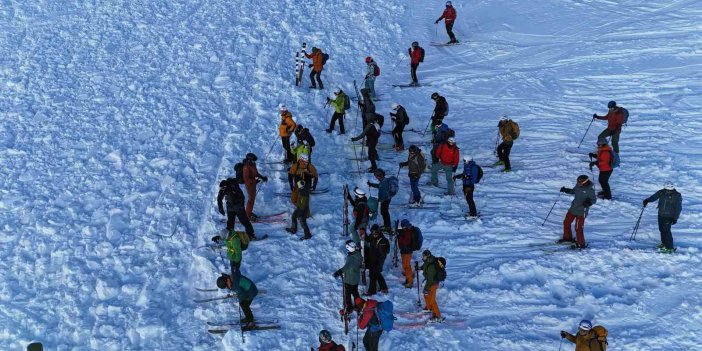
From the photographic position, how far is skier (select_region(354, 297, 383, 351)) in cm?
1090

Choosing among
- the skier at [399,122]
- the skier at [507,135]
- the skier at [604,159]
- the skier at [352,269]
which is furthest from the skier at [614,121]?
the skier at [352,269]

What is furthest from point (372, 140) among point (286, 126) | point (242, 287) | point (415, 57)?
point (242, 287)

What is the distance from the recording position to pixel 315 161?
1797 cm

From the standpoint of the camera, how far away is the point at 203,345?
12094 millimetres

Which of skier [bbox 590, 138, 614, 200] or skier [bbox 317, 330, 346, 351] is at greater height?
skier [bbox 590, 138, 614, 200]

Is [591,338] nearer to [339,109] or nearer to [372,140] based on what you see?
[372,140]

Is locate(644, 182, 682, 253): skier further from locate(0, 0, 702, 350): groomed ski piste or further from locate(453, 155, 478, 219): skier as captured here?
locate(453, 155, 478, 219): skier

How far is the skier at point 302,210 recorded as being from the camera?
1406 centimetres

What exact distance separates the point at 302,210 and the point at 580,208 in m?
5.70

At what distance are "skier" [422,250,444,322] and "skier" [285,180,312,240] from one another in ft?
10.4

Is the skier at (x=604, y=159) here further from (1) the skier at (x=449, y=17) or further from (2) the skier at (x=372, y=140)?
(1) the skier at (x=449, y=17)

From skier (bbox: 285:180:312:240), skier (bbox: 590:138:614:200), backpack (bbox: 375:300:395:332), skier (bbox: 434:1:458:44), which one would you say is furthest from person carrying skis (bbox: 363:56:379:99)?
backpack (bbox: 375:300:395:332)

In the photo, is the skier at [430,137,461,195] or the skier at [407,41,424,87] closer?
the skier at [430,137,461,195]

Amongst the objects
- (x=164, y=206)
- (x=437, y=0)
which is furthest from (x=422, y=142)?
(x=437, y=0)
